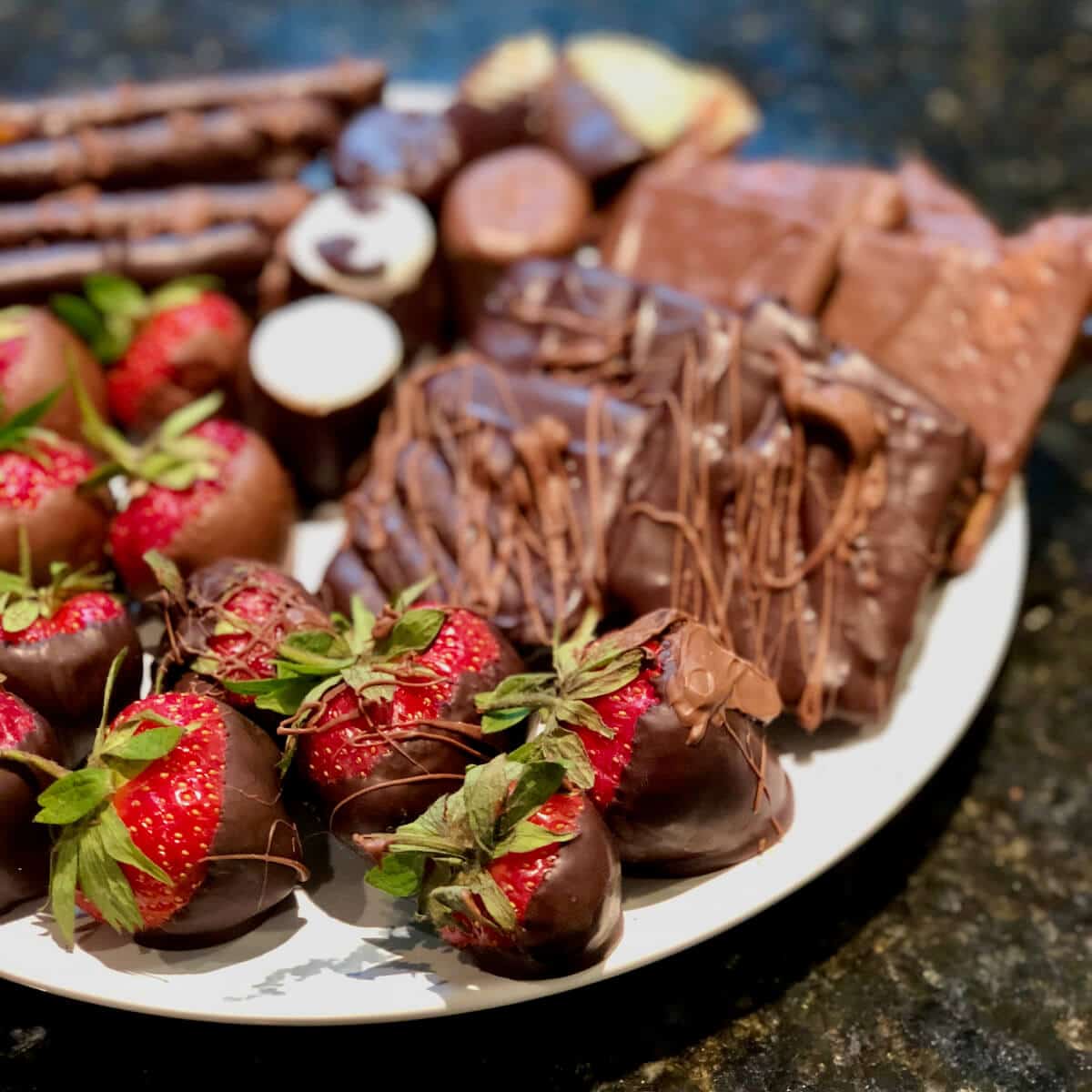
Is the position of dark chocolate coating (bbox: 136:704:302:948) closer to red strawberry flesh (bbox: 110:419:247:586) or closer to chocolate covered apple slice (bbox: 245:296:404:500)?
red strawberry flesh (bbox: 110:419:247:586)

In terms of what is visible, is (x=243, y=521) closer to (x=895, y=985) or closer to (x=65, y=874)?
(x=65, y=874)

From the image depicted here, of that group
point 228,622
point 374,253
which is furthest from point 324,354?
point 228,622

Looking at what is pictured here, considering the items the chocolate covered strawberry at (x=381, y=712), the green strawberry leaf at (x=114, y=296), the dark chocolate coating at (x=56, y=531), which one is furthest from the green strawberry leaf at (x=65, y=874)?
the green strawberry leaf at (x=114, y=296)

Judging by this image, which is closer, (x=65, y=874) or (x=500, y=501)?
(x=65, y=874)

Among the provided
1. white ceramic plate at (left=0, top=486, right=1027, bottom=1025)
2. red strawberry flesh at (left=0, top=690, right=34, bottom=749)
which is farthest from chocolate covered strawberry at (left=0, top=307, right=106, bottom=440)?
white ceramic plate at (left=0, top=486, right=1027, bottom=1025)

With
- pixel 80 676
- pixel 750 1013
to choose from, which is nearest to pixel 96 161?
pixel 80 676

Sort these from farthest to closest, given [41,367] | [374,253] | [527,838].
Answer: [374,253] < [41,367] < [527,838]

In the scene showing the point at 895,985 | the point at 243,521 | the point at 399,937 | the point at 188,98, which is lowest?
the point at 895,985
